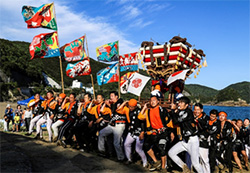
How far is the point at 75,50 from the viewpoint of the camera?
12211 millimetres

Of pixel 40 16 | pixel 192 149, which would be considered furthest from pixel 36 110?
pixel 192 149

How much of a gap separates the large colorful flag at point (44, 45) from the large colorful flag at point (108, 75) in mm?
2509

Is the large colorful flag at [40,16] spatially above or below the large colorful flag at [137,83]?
above

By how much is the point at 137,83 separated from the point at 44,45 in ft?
21.7

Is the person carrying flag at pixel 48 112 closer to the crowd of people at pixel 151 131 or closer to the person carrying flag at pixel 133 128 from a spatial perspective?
the crowd of people at pixel 151 131

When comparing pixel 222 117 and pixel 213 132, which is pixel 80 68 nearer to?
pixel 222 117

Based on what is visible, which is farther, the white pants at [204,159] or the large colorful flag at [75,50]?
the large colorful flag at [75,50]

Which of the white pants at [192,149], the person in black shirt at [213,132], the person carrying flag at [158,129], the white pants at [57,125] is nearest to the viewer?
the white pants at [192,149]

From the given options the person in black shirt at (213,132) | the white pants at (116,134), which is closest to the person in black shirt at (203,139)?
the person in black shirt at (213,132)

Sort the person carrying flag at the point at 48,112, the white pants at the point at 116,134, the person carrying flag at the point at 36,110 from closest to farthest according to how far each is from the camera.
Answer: the white pants at the point at 116,134, the person carrying flag at the point at 48,112, the person carrying flag at the point at 36,110

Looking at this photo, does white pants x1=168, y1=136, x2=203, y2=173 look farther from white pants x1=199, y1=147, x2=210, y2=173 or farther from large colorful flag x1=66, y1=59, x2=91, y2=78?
large colorful flag x1=66, y1=59, x2=91, y2=78

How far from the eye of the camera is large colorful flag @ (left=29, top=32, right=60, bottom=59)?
11.7 metres

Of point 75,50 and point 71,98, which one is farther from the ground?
point 75,50

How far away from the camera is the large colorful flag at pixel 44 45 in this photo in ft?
38.5
